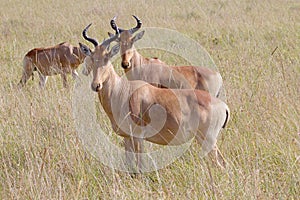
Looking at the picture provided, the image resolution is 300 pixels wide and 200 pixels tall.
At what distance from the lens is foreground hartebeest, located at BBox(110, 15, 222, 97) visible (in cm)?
599

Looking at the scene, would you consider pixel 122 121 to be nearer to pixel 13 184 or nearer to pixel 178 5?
pixel 13 184

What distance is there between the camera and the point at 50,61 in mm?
7809

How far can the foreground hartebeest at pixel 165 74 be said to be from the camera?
5992 mm

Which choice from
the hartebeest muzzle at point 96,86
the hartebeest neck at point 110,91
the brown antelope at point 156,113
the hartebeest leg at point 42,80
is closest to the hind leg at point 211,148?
the brown antelope at point 156,113

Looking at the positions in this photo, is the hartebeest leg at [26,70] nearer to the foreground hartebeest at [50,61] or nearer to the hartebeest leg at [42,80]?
the foreground hartebeest at [50,61]

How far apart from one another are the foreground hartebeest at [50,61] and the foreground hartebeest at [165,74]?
140cm

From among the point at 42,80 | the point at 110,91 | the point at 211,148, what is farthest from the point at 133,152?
the point at 42,80

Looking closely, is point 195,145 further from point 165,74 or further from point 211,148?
point 165,74

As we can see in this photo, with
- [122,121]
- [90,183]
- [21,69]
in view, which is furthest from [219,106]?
[21,69]

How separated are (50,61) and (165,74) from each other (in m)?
2.48

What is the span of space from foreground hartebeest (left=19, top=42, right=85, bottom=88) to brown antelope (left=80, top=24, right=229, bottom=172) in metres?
3.29

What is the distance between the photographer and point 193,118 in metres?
4.02

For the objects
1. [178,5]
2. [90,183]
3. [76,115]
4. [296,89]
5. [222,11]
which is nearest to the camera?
[90,183]

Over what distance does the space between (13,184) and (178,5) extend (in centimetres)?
1265
